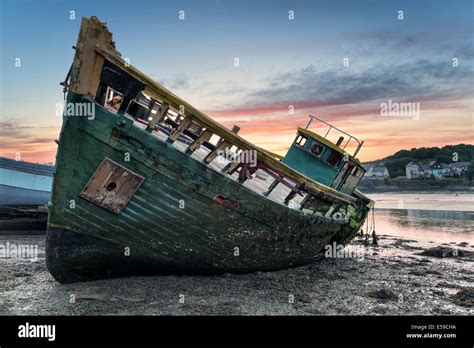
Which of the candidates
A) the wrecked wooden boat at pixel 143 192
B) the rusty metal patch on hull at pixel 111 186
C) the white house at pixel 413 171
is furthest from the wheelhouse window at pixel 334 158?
the white house at pixel 413 171

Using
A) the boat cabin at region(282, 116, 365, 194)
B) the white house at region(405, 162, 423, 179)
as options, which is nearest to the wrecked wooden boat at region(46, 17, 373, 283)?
the boat cabin at region(282, 116, 365, 194)

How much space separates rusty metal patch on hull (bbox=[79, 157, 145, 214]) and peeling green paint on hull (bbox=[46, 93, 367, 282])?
9cm

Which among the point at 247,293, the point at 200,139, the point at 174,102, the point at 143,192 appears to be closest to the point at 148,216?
the point at 143,192

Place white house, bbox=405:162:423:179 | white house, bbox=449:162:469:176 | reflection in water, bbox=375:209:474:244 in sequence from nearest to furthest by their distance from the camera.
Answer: reflection in water, bbox=375:209:474:244, white house, bbox=449:162:469:176, white house, bbox=405:162:423:179

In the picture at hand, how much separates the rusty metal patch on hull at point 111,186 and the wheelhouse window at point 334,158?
749 centimetres

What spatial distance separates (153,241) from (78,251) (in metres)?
1.30

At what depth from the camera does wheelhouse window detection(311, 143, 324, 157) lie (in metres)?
12.5

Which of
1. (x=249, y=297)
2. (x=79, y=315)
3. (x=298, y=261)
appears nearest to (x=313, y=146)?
(x=298, y=261)

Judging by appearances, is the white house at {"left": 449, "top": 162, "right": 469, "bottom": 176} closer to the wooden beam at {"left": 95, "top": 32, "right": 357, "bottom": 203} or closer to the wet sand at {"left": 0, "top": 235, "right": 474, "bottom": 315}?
the wet sand at {"left": 0, "top": 235, "right": 474, "bottom": 315}

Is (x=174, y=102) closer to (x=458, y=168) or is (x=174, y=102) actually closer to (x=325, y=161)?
(x=325, y=161)
